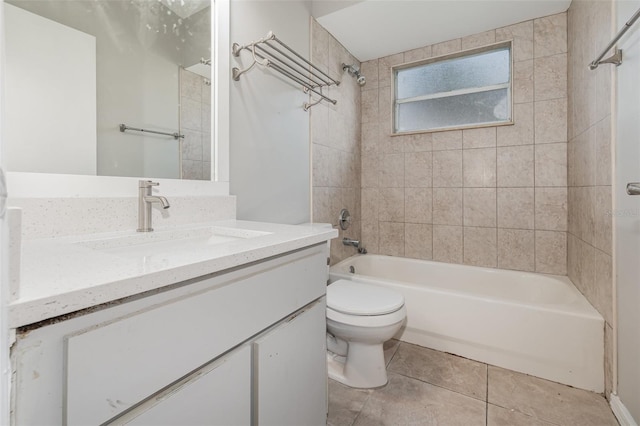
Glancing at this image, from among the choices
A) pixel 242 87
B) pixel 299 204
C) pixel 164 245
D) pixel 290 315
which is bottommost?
pixel 290 315

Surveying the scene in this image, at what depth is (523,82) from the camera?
2.23 metres

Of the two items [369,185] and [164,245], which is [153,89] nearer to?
[164,245]

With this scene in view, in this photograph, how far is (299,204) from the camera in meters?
2.04

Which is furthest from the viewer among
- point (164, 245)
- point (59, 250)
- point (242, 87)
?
point (242, 87)

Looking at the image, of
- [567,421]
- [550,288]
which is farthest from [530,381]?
[550,288]

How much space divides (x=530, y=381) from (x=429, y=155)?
1732 millimetres

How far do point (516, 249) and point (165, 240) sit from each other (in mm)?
2412

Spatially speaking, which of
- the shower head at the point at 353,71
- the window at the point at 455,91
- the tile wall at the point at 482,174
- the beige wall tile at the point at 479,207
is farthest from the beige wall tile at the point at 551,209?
the shower head at the point at 353,71

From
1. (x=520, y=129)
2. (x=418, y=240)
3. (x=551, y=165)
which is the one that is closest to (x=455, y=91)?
(x=520, y=129)

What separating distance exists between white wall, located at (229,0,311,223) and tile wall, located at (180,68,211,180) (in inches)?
5.3

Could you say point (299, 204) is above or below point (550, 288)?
above

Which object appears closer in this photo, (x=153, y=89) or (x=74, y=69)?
(x=74, y=69)

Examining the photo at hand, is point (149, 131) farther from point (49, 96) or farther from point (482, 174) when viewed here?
point (482, 174)

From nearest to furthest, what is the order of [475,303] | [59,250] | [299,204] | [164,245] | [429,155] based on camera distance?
1. [59,250]
2. [164,245]
3. [475,303]
4. [299,204]
5. [429,155]
